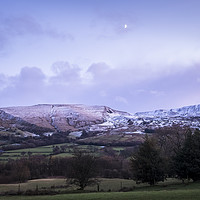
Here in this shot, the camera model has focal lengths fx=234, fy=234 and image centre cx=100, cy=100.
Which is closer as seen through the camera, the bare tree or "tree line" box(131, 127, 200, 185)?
"tree line" box(131, 127, 200, 185)

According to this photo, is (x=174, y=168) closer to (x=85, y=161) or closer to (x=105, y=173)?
(x=85, y=161)

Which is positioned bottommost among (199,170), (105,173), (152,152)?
(105,173)

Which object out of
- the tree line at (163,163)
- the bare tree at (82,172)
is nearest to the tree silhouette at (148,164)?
the tree line at (163,163)

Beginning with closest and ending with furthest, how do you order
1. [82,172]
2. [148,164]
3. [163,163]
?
[148,164] → [163,163] → [82,172]

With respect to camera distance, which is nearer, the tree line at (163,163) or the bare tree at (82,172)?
the tree line at (163,163)

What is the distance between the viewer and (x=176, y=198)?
83.4 feet

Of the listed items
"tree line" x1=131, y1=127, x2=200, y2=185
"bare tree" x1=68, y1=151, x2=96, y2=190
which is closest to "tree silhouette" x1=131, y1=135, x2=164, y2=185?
"tree line" x1=131, y1=127, x2=200, y2=185

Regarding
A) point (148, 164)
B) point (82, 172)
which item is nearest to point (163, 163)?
point (148, 164)

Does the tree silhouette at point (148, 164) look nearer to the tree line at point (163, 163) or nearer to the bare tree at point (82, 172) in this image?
the tree line at point (163, 163)

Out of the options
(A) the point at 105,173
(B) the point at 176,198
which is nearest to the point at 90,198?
(B) the point at 176,198

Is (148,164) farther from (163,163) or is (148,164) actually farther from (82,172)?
(82,172)

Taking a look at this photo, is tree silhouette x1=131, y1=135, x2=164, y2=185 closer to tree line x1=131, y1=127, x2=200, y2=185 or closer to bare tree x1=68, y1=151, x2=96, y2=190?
tree line x1=131, y1=127, x2=200, y2=185

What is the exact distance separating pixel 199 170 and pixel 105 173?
40.1 metres

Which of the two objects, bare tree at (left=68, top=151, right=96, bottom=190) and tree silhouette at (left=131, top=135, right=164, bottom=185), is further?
bare tree at (left=68, top=151, right=96, bottom=190)
